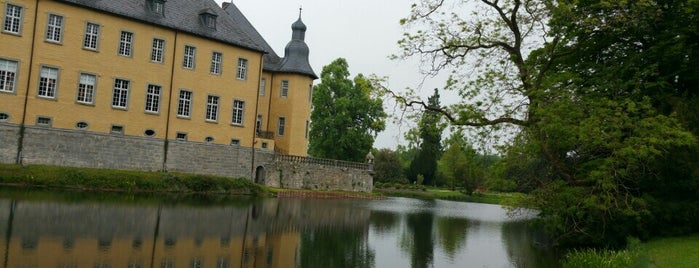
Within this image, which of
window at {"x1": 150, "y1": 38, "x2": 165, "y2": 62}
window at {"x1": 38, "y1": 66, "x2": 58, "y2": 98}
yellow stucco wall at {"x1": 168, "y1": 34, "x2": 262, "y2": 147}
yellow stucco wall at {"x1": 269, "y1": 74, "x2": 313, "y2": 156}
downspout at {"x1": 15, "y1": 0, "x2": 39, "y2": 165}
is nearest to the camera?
downspout at {"x1": 15, "y1": 0, "x2": 39, "y2": 165}

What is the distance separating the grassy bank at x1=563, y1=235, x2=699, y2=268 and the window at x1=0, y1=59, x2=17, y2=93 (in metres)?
24.5

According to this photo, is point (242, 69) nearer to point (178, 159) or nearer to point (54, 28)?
point (178, 159)

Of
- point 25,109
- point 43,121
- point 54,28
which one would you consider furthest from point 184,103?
point 25,109

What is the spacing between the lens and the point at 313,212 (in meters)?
23.1

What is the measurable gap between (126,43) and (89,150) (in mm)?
5983

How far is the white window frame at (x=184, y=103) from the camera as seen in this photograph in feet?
106

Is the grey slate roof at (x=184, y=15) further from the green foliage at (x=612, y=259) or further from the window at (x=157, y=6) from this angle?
the green foliage at (x=612, y=259)

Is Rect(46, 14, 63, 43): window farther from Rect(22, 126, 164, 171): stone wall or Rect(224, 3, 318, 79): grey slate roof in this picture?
Rect(224, 3, 318, 79): grey slate roof

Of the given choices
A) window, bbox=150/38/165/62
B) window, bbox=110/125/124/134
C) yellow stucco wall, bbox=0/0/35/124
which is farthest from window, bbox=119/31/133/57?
yellow stucco wall, bbox=0/0/35/124

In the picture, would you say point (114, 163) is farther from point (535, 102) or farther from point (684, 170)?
point (684, 170)

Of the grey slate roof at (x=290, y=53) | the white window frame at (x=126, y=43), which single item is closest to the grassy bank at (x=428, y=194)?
the grey slate roof at (x=290, y=53)

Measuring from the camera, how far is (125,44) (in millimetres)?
30047

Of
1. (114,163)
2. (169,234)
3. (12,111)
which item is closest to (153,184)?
(114,163)

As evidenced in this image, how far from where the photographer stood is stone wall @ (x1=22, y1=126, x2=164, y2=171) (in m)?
26.3
